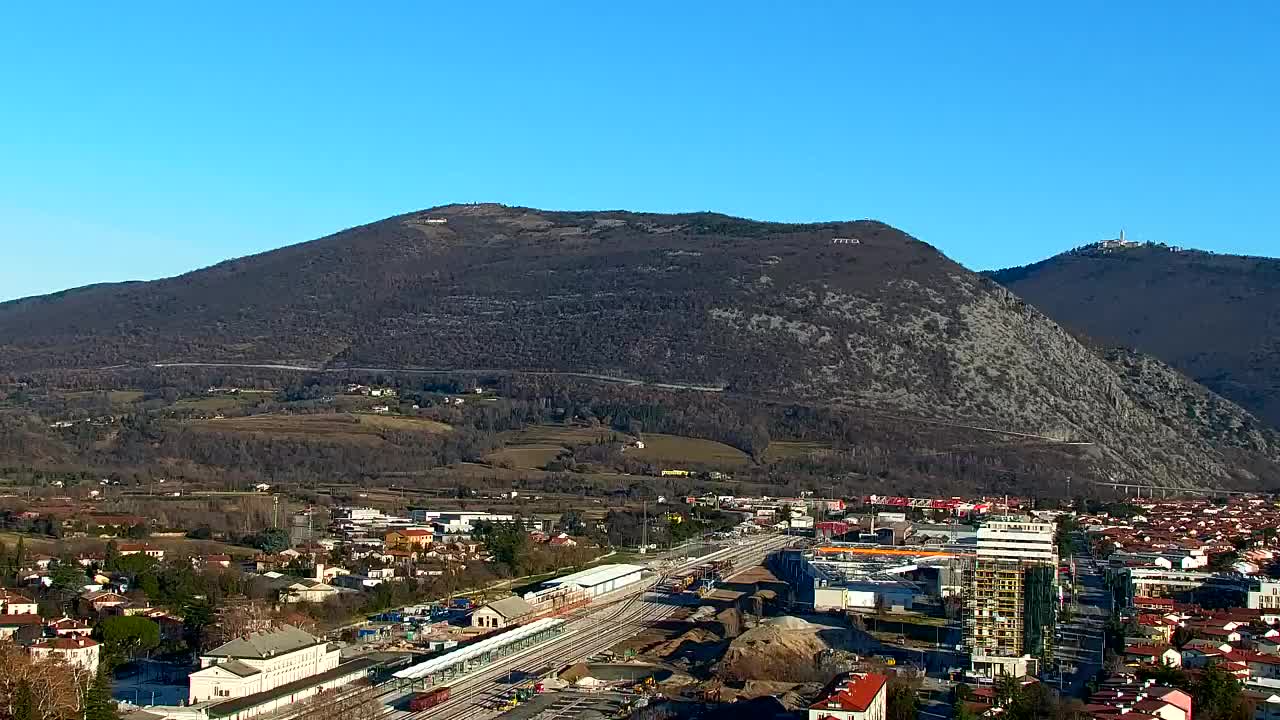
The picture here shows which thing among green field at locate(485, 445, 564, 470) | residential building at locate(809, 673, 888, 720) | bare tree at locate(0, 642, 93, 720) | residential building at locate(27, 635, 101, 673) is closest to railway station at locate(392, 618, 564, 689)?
residential building at locate(27, 635, 101, 673)

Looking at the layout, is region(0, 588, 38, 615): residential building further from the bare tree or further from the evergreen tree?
the evergreen tree

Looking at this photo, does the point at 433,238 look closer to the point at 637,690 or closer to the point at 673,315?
the point at 673,315

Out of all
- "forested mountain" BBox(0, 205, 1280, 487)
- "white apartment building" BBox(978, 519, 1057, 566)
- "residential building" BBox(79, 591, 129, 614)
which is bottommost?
"residential building" BBox(79, 591, 129, 614)

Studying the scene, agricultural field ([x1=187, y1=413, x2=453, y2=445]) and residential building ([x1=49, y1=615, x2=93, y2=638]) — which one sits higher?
agricultural field ([x1=187, y1=413, x2=453, y2=445])

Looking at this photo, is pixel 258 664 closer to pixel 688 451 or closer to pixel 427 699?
pixel 427 699

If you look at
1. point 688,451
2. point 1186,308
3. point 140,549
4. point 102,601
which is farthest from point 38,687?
point 1186,308

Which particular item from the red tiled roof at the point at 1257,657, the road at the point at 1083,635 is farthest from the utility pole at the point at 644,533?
the red tiled roof at the point at 1257,657

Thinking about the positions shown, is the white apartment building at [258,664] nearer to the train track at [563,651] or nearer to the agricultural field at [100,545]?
the train track at [563,651]

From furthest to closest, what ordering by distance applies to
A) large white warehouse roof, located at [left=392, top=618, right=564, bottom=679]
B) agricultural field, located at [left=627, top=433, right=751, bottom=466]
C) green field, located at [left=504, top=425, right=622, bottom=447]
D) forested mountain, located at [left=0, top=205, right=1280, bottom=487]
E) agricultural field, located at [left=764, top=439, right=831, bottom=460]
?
forested mountain, located at [left=0, top=205, right=1280, bottom=487]
agricultural field, located at [left=764, top=439, right=831, bottom=460]
green field, located at [left=504, top=425, right=622, bottom=447]
agricultural field, located at [left=627, top=433, right=751, bottom=466]
large white warehouse roof, located at [left=392, top=618, right=564, bottom=679]
